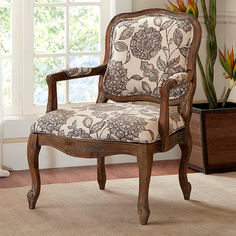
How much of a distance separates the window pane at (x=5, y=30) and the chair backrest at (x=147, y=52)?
0.81m

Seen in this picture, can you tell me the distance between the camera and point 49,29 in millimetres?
4250

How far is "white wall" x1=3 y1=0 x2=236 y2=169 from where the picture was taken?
13.6ft

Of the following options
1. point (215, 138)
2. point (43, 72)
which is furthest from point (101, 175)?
point (43, 72)

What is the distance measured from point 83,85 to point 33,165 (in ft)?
3.94

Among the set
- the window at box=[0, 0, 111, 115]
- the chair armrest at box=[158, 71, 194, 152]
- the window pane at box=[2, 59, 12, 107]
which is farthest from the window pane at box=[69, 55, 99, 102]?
the chair armrest at box=[158, 71, 194, 152]

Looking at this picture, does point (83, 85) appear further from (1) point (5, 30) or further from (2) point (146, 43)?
(2) point (146, 43)

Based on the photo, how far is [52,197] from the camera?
3549mm

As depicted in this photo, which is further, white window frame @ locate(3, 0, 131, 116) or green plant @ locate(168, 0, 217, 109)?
green plant @ locate(168, 0, 217, 109)

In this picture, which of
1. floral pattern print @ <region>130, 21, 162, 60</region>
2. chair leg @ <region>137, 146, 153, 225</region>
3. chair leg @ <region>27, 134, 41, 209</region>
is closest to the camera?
chair leg @ <region>137, 146, 153, 225</region>

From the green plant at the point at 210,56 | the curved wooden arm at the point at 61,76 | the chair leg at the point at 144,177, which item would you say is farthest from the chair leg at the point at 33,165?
the green plant at the point at 210,56

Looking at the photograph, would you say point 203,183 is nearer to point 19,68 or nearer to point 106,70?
point 106,70

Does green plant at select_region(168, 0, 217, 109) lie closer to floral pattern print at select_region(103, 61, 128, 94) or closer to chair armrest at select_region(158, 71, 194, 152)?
floral pattern print at select_region(103, 61, 128, 94)

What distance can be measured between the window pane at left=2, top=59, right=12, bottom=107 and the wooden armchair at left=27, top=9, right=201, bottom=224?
2.67 ft

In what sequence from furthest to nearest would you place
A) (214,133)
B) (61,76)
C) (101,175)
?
1. (214,133)
2. (101,175)
3. (61,76)
